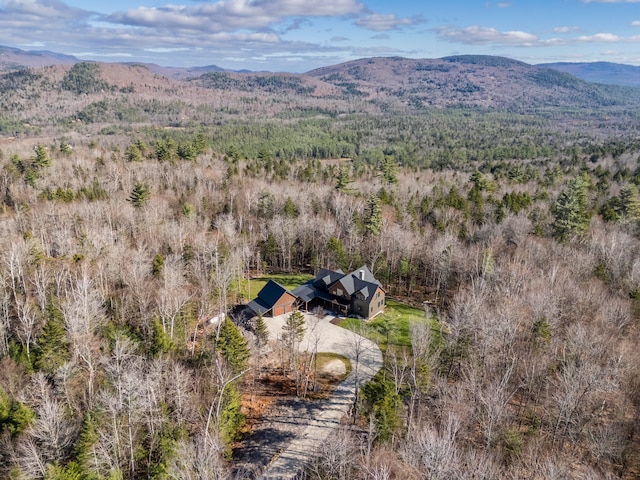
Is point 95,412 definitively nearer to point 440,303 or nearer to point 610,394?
point 610,394

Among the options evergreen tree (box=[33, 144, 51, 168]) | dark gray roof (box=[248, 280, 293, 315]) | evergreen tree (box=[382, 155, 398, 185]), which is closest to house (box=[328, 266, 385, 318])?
dark gray roof (box=[248, 280, 293, 315])

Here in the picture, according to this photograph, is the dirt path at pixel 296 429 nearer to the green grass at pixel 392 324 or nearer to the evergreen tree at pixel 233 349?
the green grass at pixel 392 324

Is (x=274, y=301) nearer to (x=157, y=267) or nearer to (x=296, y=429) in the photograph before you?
(x=157, y=267)

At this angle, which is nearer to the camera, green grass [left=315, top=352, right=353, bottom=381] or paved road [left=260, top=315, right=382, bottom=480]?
paved road [left=260, top=315, right=382, bottom=480]

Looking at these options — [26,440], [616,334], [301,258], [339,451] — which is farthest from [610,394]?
[301,258]

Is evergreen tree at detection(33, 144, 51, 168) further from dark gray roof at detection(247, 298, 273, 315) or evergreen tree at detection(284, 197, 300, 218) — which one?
dark gray roof at detection(247, 298, 273, 315)

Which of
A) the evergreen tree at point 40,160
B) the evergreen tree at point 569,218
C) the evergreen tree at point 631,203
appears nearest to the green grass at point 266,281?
the evergreen tree at point 569,218

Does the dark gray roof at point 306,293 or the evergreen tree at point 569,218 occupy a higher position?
the evergreen tree at point 569,218
